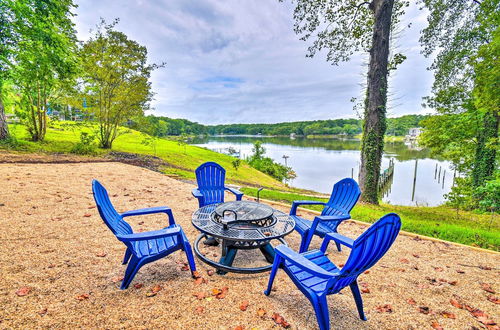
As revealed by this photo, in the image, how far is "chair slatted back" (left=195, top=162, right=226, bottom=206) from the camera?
3.83m

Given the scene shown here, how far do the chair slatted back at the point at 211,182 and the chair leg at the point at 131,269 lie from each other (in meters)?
1.72

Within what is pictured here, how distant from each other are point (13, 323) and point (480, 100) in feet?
35.4

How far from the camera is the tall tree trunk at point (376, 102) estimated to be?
583 cm

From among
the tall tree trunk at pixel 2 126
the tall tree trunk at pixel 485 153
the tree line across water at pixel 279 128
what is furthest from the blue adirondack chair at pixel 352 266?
the tree line across water at pixel 279 128

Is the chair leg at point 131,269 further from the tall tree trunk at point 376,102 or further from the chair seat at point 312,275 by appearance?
the tall tree trunk at point 376,102

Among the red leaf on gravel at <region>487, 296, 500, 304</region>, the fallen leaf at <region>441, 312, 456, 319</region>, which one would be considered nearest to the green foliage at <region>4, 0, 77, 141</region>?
the fallen leaf at <region>441, 312, 456, 319</region>

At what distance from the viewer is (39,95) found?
10.3 m

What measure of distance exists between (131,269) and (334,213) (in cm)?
267

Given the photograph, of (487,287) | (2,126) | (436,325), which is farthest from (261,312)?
(2,126)

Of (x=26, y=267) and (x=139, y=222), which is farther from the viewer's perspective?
(x=139, y=222)

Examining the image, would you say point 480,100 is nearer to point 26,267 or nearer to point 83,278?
point 83,278

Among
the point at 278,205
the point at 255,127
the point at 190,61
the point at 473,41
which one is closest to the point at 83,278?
the point at 278,205

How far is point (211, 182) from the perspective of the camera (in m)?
3.95

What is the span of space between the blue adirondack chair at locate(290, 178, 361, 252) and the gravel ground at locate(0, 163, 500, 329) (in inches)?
17.6
